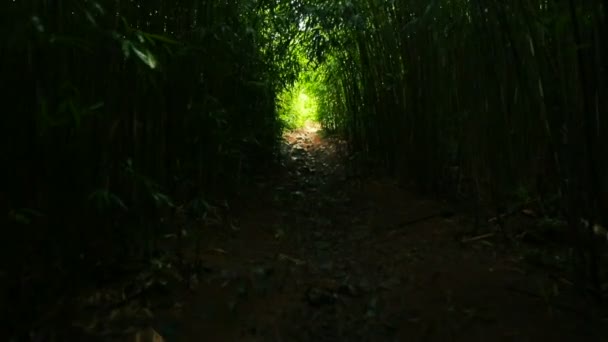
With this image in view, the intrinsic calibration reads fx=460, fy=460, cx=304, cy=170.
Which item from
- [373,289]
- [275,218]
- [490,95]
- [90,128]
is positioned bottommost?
[373,289]

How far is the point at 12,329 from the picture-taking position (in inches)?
59.3

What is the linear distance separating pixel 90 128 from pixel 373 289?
1.45 metres

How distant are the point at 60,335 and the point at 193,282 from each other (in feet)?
2.03

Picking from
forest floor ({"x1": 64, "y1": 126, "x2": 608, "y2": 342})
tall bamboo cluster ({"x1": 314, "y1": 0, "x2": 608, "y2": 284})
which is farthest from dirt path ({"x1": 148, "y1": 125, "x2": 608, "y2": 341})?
tall bamboo cluster ({"x1": 314, "y1": 0, "x2": 608, "y2": 284})

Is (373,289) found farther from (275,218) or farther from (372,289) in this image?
(275,218)

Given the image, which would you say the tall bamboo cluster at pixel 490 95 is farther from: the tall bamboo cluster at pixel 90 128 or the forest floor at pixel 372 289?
the tall bamboo cluster at pixel 90 128

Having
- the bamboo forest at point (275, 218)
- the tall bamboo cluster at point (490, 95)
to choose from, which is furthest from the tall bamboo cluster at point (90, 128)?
the tall bamboo cluster at point (490, 95)

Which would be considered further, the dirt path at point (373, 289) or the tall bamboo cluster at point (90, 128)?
the dirt path at point (373, 289)

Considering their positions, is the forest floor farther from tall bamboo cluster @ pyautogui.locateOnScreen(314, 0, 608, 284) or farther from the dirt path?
tall bamboo cluster @ pyautogui.locateOnScreen(314, 0, 608, 284)

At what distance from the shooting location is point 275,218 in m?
3.80

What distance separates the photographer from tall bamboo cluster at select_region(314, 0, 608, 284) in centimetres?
180

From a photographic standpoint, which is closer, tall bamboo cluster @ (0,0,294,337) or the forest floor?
tall bamboo cluster @ (0,0,294,337)

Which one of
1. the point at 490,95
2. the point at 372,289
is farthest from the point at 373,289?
the point at 490,95

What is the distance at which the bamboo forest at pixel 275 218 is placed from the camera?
1.54 metres
